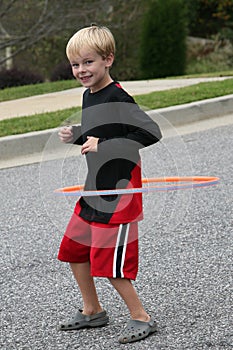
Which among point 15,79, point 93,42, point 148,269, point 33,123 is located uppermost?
point 93,42

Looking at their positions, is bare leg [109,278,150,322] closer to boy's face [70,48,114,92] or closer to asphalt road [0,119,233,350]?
asphalt road [0,119,233,350]

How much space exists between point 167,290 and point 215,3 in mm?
19878

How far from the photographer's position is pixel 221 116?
10.7 m

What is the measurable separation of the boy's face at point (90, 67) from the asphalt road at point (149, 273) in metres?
0.67

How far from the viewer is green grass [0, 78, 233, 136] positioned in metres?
9.64

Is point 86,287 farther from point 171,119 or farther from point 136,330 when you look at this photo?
point 171,119

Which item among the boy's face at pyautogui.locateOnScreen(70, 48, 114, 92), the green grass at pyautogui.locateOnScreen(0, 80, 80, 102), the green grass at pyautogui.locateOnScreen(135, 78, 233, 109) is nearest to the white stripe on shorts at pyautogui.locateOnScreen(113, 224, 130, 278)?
the boy's face at pyautogui.locateOnScreen(70, 48, 114, 92)

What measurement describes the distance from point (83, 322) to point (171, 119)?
6232mm

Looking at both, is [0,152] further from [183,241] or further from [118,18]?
[118,18]

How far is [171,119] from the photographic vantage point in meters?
10.1

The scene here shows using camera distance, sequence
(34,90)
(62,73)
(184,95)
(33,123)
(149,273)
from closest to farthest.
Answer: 1. (149,273)
2. (33,123)
3. (184,95)
4. (34,90)
5. (62,73)

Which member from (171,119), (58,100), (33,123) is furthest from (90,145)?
(58,100)

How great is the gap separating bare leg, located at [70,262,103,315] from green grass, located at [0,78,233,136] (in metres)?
5.03

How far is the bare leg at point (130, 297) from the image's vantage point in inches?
151
